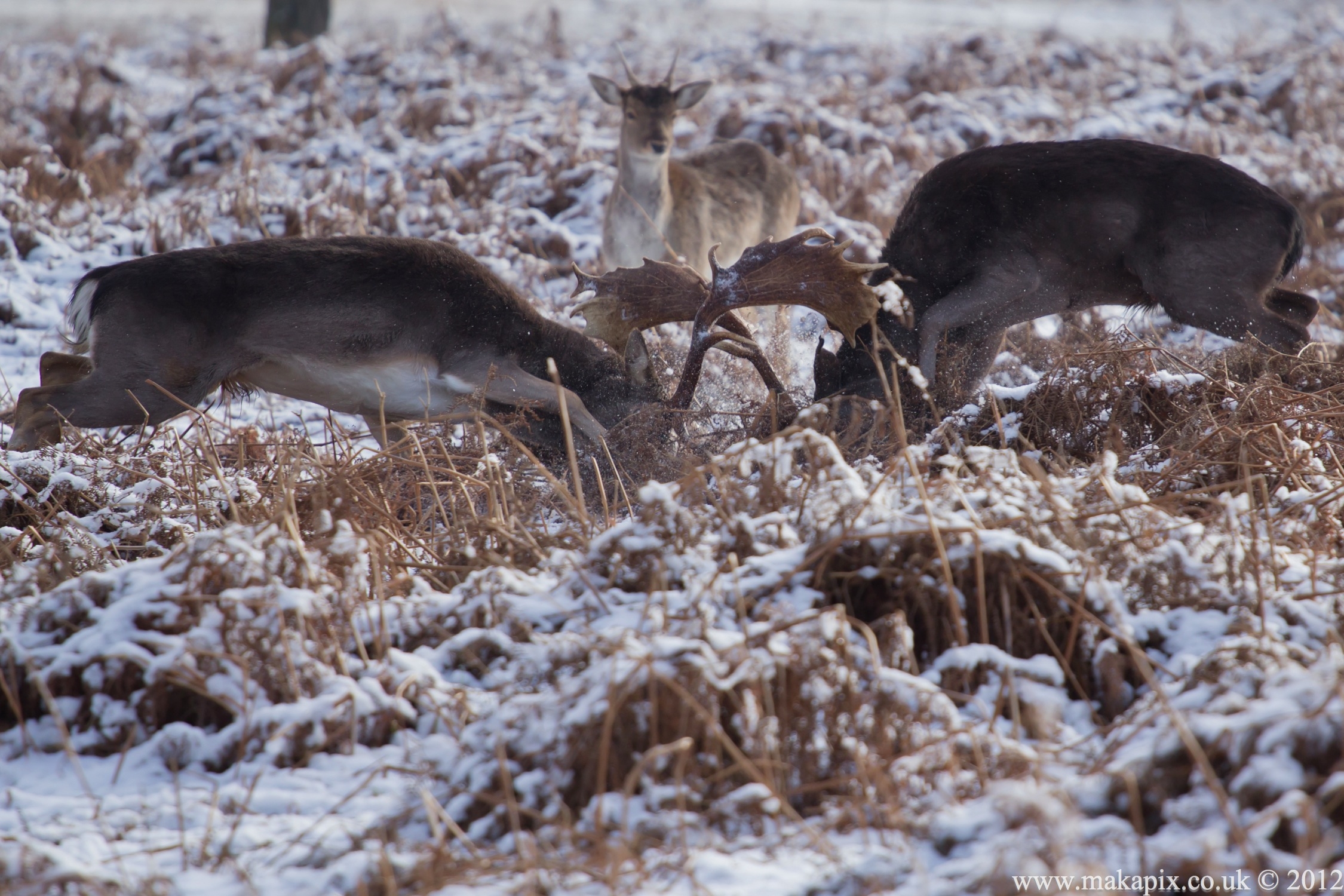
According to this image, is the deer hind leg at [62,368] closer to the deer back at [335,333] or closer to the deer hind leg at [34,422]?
the deer back at [335,333]

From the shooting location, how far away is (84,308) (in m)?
5.05

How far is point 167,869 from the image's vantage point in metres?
2.37

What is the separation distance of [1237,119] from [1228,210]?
8.48 m

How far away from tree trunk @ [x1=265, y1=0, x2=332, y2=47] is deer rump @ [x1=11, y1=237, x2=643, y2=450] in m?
11.8

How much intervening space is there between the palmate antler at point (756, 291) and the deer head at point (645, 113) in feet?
10.4

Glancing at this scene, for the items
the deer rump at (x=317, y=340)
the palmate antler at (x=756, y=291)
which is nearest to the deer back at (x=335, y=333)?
the deer rump at (x=317, y=340)

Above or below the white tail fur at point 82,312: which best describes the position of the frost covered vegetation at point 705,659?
below

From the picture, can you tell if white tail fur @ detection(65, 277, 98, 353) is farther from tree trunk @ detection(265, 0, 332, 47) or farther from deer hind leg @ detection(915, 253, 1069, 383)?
tree trunk @ detection(265, 0, 332, 47)

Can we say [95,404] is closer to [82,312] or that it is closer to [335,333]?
[82,312]

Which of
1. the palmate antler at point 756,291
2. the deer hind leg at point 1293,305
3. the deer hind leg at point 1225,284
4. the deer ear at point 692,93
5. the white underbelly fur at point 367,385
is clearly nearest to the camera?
the palmate antler at point 756,291

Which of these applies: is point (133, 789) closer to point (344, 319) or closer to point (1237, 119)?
point (344, 319)

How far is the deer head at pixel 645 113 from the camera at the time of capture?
27.4ft

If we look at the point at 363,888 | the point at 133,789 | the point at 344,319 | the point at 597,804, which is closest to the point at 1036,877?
the point at 597,804

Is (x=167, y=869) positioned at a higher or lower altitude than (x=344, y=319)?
lower
